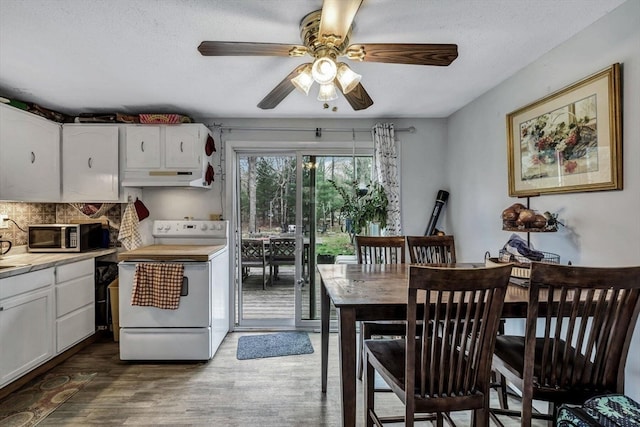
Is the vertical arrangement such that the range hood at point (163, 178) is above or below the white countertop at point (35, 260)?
above

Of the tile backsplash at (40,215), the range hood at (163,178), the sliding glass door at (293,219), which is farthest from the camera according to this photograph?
the sliding glass door at (293,219)

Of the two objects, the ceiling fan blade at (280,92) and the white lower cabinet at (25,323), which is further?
the white lower cabinet at (25,323)

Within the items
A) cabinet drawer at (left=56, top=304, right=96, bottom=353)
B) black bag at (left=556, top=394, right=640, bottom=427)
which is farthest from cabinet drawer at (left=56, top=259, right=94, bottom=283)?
black bag at (left=556, top=394, right=640, bottom=427)

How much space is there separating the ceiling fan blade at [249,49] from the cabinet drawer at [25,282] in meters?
2.10

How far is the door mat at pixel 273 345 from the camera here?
3.12 meters

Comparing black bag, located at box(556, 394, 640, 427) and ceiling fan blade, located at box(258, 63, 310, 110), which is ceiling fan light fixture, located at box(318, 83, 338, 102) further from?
black bag, located at box(556, 394, 640, 427)

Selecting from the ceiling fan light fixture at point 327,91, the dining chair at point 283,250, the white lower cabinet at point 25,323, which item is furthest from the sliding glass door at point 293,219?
the ceiling fan light fixture at point 327,91

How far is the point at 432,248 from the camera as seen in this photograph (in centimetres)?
278

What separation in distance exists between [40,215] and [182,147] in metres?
1.62

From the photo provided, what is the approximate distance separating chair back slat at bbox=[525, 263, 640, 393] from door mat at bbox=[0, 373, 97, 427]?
290 cm

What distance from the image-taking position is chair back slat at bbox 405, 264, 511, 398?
4.18 feet

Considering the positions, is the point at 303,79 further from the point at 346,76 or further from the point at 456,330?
the point at 456,330

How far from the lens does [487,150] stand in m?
2.92

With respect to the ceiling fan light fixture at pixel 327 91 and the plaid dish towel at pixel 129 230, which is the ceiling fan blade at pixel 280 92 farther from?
the plaid dish towel at pixel 129 230
